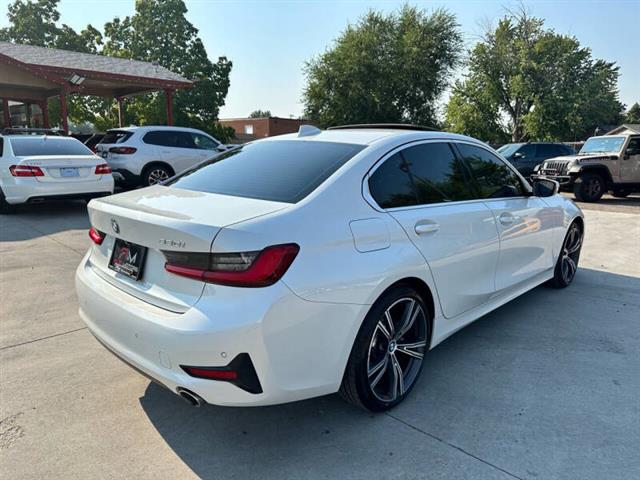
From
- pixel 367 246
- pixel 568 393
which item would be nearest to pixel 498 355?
pixel 568 393

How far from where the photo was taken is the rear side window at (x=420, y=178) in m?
2.93

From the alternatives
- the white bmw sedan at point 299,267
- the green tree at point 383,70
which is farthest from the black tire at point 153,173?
the green tree at point 383,70

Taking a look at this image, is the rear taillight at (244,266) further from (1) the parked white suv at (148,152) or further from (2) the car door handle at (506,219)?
(1) the parked white suv at (148,152)

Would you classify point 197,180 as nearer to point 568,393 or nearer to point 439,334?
point 439,334

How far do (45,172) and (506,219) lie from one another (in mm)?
7549

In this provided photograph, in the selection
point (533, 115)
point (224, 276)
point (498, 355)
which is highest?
point (533, 115)

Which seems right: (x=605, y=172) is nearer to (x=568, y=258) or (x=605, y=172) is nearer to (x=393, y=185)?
(x=568, y=258)

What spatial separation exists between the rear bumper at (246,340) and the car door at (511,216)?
179 cm

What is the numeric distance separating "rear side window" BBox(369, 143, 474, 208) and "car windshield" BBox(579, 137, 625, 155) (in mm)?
12164

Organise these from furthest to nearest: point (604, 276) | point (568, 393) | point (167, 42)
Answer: point (167, 42) → point (604, 276) → point (568, 393)

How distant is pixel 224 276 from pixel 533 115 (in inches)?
1550

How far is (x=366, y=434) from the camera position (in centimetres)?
270

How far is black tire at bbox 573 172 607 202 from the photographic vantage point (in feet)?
43.0

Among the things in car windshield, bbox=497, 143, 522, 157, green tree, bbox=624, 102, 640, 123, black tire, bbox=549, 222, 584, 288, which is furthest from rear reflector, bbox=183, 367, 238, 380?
green tree, bbox=624, 102, 640, 123
